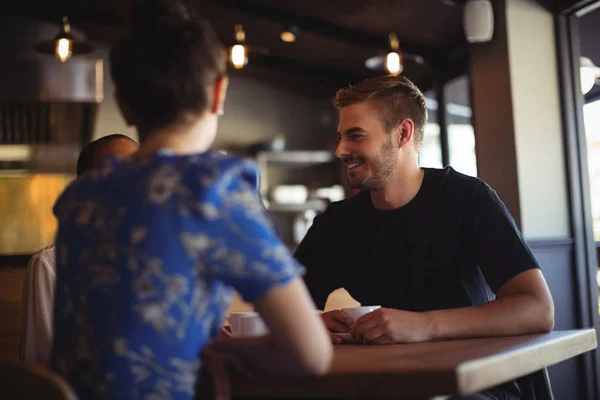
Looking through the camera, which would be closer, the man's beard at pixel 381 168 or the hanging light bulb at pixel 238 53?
the man's beard at pixel 381 168

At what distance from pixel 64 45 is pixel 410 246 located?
3.81 m

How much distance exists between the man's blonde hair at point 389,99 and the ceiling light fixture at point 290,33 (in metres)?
3.76

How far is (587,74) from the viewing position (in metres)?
4.19

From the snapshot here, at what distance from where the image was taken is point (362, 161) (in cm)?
206

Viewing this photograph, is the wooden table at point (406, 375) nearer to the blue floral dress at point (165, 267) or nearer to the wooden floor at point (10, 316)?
the blue floral dress at point (165, 267)

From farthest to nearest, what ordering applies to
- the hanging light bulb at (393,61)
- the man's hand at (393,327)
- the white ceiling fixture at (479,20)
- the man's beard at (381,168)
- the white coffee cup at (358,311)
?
the hanging light bulb at (393,61)
the white ceiling fixture at (479,20)
the man's beard at (381,168)
the white coffee cup at (358,311)
the man's hand at (393,327)

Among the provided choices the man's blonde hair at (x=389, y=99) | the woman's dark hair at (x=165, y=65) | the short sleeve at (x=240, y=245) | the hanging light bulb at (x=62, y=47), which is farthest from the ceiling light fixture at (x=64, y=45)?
the short sleeve at (x=240, y=245)

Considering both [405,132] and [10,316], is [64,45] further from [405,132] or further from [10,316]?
[405,132]

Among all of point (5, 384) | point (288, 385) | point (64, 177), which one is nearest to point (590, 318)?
point (288, 385)

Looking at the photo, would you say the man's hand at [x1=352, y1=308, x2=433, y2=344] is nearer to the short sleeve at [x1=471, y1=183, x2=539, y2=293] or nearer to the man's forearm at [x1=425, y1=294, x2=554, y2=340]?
the man's forearm at [x1=425, y1=294, x2=554, y2=340]

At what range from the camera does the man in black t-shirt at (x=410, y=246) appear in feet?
4.78

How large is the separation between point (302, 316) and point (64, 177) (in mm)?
5244

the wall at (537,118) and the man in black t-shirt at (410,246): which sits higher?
the wall at (537,118)

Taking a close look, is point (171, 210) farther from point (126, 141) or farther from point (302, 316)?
point (126, 141)
